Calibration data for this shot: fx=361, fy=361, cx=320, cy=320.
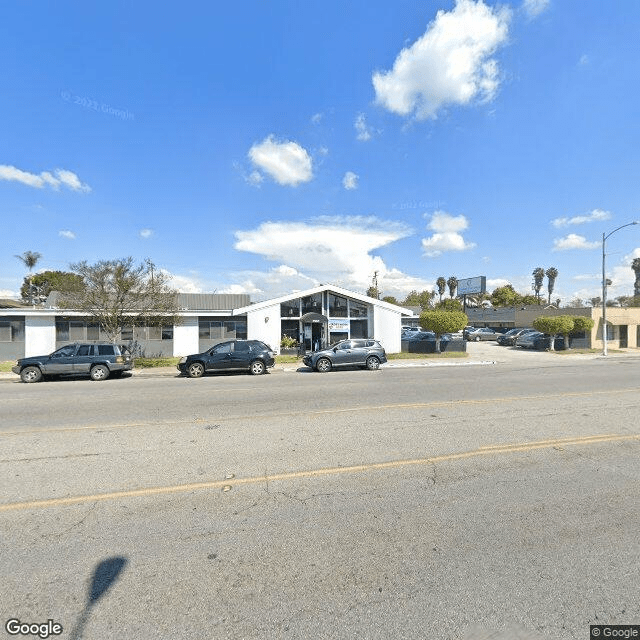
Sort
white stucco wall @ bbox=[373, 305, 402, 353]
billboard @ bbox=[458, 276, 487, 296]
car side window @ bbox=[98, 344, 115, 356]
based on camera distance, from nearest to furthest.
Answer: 1. car side window @ bbox=[98, 344, 115, 356]
2. white stucco wall @ bbox=[373, 305, 402, 353]
3. billboard @ bbox=[458, 276, 487, 296]

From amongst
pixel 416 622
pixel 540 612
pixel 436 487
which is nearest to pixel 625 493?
pixel 436 487

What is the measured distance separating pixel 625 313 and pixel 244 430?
4067 centimetres

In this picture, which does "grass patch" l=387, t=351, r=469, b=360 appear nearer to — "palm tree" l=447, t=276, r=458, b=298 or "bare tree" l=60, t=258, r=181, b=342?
"bare tree" l=60, t=258, r=181, b=342

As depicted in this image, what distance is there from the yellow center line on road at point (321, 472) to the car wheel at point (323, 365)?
1247cm

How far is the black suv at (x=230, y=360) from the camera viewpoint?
54.2 ft

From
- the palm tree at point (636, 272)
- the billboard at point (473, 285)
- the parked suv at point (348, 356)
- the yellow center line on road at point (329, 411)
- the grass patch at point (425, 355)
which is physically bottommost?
the grass patch at point (425, 355)

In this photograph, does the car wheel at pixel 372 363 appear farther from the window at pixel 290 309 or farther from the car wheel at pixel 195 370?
the window at pixel 290 309

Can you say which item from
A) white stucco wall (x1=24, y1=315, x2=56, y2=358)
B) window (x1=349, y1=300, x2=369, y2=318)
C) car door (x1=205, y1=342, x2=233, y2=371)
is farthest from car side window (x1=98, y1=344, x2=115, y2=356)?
window (x1=349, y1=300, x2=369, y2=318)

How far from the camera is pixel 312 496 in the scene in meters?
4.28

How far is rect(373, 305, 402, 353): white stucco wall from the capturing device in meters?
27.1

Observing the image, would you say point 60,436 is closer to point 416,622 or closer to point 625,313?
point 416,622

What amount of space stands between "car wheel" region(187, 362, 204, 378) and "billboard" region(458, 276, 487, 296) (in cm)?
5621

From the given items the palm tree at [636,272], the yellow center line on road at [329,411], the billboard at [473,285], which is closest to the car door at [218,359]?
the yellow center line on road at [329,411]

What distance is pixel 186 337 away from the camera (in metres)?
24.7
